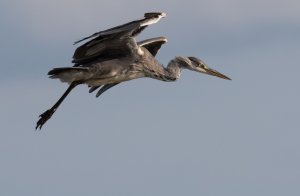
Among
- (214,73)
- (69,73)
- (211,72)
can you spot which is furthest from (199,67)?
(69,73)

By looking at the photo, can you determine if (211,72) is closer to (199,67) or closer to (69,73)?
(199,67)

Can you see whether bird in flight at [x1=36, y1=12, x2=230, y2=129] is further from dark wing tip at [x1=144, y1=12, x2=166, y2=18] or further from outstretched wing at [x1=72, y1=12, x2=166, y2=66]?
dark wing tip at [x1=144, y1=12, x2=166, y2=18]

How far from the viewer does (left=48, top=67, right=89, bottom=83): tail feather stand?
29219 millimetres

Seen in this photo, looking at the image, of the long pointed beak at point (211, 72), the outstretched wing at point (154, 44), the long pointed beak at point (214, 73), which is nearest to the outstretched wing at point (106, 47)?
the outstretched wing at point (154, 44)

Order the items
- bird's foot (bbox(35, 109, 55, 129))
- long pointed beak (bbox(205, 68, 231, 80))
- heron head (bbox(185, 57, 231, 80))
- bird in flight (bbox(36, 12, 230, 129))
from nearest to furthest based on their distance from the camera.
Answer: bird in flight (bbox(36, 12, 230, 129)) < bird's foot (bbox(35, 109, 55, 129)) < heron head (bbox(185, 57, 231, 80)) < long pointed beak (bbox(205, 68, 231, 80))

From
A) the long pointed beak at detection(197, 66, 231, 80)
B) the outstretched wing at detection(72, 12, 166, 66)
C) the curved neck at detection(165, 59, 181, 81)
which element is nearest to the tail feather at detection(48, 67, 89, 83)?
the outstretched wing at detection(72, 12, 166, 66)

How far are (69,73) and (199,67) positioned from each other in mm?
5457

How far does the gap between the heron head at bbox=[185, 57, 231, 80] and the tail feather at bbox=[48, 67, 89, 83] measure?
4011mm

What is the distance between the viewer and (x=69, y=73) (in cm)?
2948

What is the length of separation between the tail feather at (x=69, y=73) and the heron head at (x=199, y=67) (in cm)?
401

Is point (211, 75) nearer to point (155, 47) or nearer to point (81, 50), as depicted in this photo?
point (155, 47)

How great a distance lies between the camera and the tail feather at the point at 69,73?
95.9 feet

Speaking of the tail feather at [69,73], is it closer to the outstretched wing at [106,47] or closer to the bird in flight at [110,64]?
the bird in flight at [110,64]

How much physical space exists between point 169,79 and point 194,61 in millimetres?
2172
